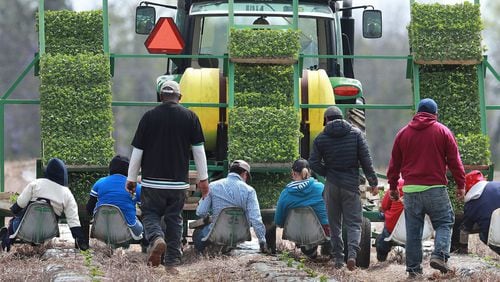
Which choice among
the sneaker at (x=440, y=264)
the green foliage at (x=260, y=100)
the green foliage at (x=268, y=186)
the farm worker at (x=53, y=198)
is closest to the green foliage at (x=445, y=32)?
the green foliage at (x=260, y=100)

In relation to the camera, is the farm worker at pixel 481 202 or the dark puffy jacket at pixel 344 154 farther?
the farm worker at pixel 481 202

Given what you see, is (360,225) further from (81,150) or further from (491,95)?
(491,95)

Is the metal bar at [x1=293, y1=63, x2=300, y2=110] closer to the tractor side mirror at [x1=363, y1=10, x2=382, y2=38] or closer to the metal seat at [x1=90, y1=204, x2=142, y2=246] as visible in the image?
the tractor side mirror at [x1=363, y1=10, x2=382, y2=38]

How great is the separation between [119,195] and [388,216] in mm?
2801

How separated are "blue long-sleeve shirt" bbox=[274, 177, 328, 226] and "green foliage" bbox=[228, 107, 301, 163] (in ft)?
3.20

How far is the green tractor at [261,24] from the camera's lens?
16172mm

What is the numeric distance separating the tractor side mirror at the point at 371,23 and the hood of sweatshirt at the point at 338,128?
3.61m

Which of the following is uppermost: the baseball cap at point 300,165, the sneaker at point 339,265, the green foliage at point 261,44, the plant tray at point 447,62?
the green foliage at point 261,44

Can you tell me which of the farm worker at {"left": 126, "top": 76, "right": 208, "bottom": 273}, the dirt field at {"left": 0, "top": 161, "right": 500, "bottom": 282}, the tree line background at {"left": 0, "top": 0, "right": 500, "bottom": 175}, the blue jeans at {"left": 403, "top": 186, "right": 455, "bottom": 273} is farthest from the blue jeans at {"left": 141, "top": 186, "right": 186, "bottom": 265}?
the tree line background at {"left": 0, "top": 0, "right": 500, "bottom": 175}

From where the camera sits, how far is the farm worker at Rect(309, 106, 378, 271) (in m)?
13.9

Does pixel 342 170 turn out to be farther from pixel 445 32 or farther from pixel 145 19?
pixel 145 19

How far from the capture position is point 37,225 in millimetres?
14195

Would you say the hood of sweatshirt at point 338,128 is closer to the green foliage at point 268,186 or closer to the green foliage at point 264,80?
the green foliage at point 268,186

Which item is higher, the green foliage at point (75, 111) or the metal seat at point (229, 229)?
the green foliage at point (75, 111)
